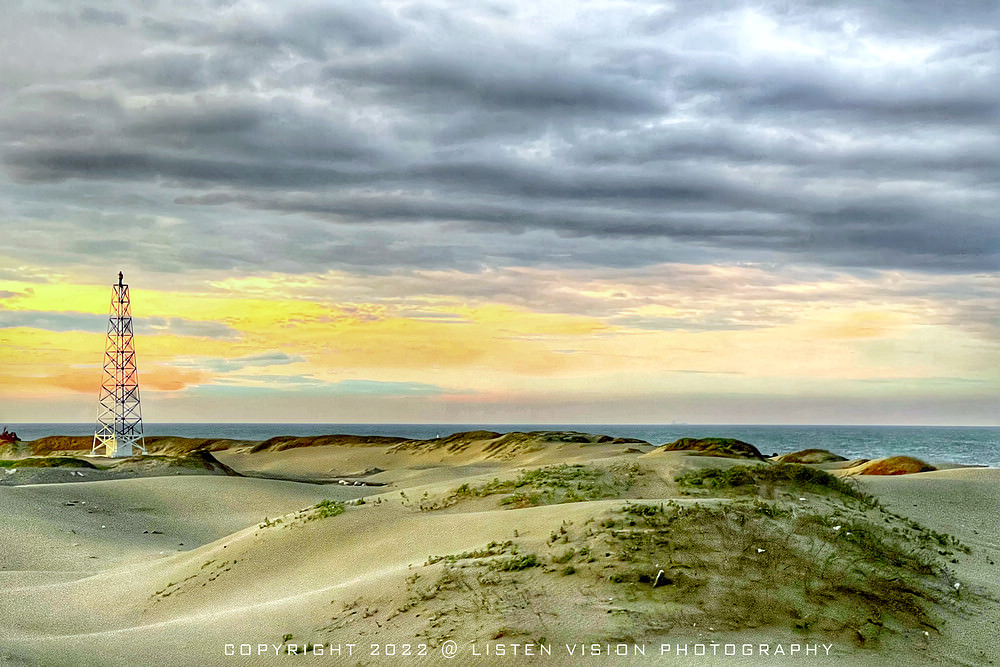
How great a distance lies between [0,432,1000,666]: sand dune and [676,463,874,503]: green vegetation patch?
0.47 ft

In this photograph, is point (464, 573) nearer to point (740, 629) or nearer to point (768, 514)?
point (740, 629)

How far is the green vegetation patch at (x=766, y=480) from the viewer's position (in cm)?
1491

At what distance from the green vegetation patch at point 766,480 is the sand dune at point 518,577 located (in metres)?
0.14

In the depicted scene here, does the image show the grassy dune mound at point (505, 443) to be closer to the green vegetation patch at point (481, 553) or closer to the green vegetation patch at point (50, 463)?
the green vegetation patch at point (50, 463)

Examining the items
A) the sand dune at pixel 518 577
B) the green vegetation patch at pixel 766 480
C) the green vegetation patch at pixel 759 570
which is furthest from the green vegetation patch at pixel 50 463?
the green vegetation patch at pixel 759 570

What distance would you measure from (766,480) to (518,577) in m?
6.73

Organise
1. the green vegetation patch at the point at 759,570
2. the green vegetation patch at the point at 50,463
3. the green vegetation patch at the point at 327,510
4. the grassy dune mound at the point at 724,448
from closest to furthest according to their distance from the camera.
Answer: the green vegetation patch at the point at 759,570, the green vegetation patch at the point at 327,510, the grassy dune mound at the point at 724,448, the green vegetation patch at the point at 50,463

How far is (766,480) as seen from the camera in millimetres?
15156

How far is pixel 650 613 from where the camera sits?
9000 mm

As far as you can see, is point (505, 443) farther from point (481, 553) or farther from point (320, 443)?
A: point (481, 553)

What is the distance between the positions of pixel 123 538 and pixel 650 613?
17011 millimetres

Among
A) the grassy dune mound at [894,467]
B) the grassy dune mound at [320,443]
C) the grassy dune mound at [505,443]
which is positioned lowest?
the grassy dune mound at [320,443]

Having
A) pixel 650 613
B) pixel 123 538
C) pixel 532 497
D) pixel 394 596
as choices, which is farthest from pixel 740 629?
pixel 123 538

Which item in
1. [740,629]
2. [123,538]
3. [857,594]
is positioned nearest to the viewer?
[740,629]
